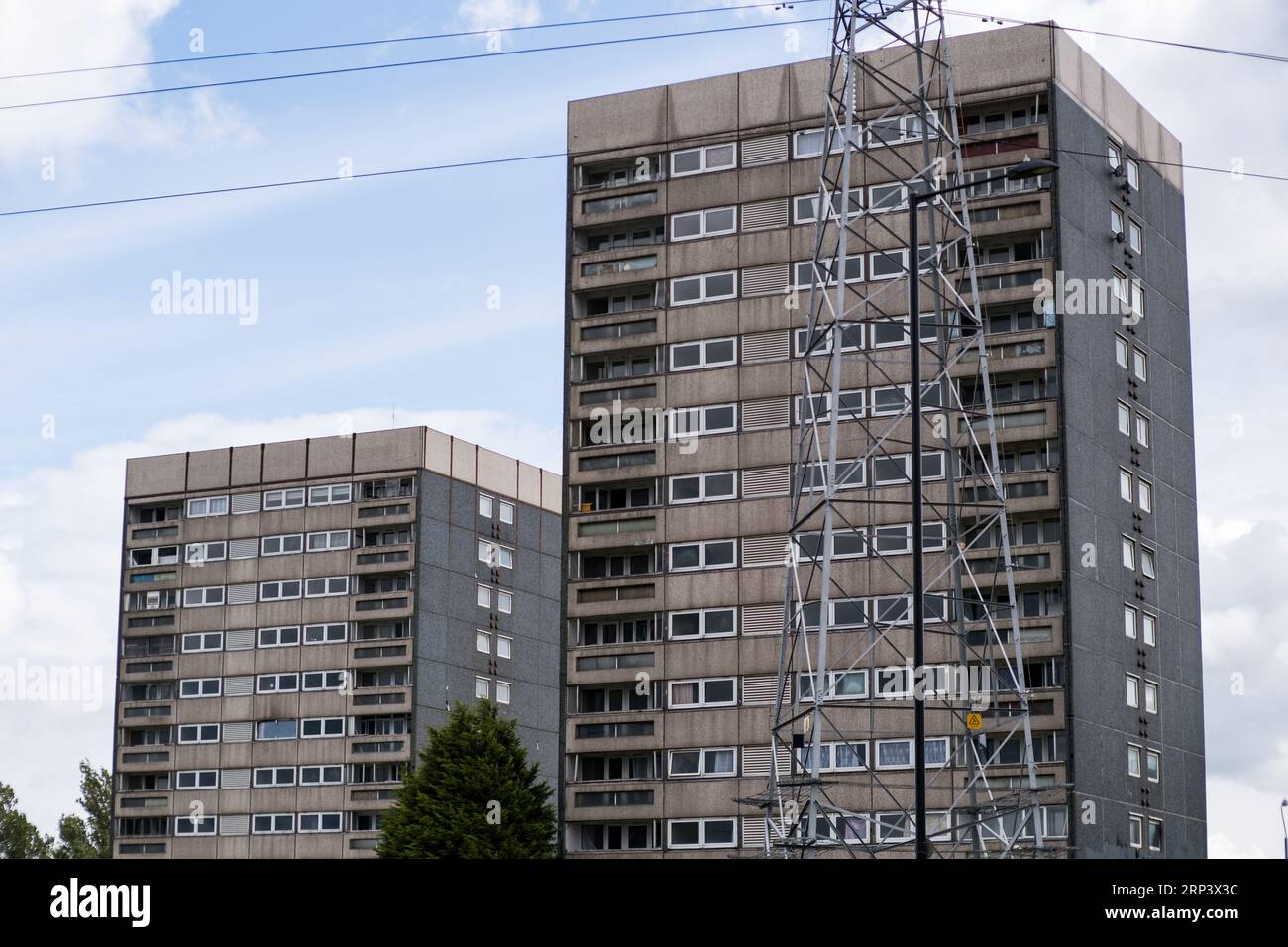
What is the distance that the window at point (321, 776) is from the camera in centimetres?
11025

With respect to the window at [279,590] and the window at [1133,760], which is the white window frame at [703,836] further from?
the window at [279,590]

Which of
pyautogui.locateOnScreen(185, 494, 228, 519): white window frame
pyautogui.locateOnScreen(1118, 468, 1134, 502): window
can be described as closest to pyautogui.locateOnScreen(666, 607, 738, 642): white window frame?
pyautogui.locateOnScreen(1118, 468, 1134, 502): window

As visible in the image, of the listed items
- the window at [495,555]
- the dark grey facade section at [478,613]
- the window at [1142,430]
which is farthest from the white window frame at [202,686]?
the window at [1142,430]

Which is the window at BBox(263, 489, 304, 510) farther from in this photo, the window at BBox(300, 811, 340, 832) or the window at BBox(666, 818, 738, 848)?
the window at BBox(666, 818, 738, 848)

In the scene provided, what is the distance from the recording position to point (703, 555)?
8169 centimetres

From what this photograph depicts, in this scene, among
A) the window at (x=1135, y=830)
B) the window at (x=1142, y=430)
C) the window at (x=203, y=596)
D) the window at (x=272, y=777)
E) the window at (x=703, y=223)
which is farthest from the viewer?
the window at (x=203, y=596)

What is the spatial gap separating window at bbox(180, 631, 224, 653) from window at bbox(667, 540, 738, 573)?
43.2 m

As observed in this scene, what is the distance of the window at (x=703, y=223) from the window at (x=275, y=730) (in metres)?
42.5

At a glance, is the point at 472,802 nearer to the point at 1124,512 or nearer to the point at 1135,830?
the point at 1135,830

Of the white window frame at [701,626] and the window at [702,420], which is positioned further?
the window at [702,420]

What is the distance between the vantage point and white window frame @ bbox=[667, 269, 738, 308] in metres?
83.3

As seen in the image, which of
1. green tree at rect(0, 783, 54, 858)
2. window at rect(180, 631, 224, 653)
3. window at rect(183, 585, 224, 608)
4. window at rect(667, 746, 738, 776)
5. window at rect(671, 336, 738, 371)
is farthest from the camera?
green tree at rect(0, 783, 54, 858)

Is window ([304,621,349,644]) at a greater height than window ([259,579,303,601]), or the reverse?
window ([259,579,303,601])
